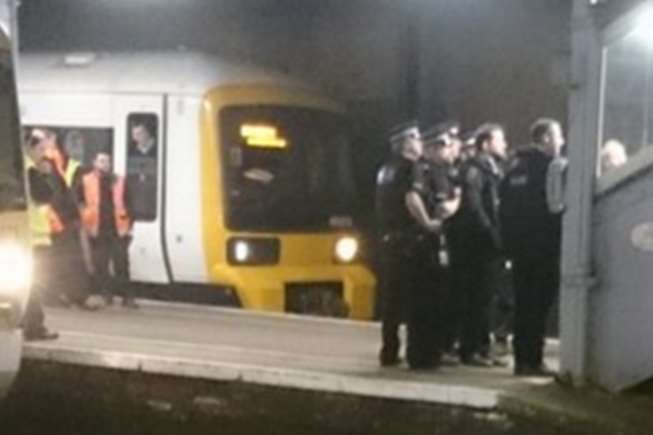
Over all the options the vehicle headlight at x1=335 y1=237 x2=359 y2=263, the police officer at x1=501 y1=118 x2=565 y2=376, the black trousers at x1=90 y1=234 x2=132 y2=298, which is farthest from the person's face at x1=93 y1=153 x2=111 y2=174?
the police officer at x1=501 y1=118 x2=565 y2=376

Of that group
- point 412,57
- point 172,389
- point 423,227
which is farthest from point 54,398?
point 412,57

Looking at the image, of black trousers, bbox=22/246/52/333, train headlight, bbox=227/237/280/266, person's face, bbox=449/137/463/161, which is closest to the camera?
person's face, bbox=449/137/463/161

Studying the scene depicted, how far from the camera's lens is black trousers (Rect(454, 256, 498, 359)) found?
42.2 feet

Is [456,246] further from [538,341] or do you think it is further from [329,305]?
[329,305]

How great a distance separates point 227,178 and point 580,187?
610cm

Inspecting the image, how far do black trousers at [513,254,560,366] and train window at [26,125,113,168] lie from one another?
655cm

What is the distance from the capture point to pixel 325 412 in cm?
1223

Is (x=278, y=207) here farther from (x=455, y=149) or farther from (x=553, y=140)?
(x=553, y=140)

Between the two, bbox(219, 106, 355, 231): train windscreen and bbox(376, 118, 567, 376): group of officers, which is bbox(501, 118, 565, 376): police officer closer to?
bbox(376, 118, 567, 376): group of officers

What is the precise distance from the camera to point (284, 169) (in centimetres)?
1762

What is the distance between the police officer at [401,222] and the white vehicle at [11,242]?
2682 mm

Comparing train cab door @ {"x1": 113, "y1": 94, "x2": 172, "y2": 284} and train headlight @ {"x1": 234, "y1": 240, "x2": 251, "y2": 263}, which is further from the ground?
train cab door @ {"x1": 113, "y1": 94, "x2": 172, "y2": 284}

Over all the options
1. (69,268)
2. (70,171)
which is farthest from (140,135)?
(69,268)

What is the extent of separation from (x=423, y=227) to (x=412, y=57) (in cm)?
937
